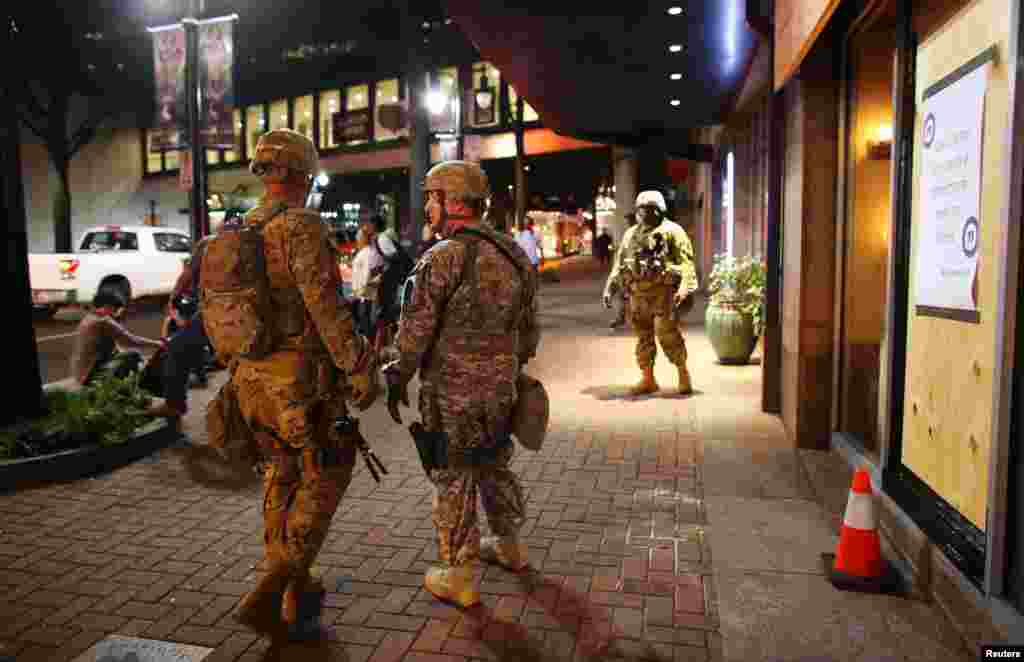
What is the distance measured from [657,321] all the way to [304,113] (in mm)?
31330

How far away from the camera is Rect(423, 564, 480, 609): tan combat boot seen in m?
3.63

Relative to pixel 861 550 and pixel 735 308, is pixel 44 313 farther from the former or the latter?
pixel 861 550

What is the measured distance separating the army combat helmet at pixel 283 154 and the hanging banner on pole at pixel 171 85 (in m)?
8.07

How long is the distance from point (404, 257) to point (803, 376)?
5.65 meters

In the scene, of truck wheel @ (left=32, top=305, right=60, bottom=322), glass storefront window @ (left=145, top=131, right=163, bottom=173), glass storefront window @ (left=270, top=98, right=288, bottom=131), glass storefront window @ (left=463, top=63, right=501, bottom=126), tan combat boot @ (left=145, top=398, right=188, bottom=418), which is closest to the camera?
tan combat boot @ (left=145, top=398, right=188, bottom=418)

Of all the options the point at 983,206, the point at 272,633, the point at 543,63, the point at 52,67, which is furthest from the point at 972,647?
the point at 52,67

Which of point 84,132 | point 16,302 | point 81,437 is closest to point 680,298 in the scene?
point 81,437

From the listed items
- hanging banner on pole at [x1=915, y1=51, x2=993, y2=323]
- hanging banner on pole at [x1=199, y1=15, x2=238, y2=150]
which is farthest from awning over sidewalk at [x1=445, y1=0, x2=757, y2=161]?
hanging banner on pole at [x1=915, y1=51, x2=993, y2=323]

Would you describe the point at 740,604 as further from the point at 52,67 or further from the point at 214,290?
the point at 52,67

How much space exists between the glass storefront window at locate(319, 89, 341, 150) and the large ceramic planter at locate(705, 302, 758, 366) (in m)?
Result: 28.0

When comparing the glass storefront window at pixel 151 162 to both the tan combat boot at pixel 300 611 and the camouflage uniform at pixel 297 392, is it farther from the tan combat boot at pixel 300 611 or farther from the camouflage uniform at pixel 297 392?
the tan combat boot at pixel 300 611

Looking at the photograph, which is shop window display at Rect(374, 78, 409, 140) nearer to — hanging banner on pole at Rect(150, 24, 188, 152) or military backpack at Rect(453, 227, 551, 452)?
hanging banner on pole at Rect(150, 24, 188, 152)

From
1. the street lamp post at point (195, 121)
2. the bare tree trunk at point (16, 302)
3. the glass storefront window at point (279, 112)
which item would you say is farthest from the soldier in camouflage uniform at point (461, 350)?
the glass storefront window at point (279, 112)

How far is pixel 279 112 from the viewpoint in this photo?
1443 inches
